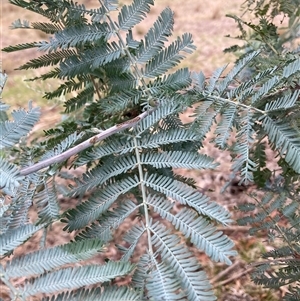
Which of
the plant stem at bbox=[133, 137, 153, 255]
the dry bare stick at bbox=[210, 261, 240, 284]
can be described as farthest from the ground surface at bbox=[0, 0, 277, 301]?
A: the plant stem at bbox=[133, 137, 153, 255]

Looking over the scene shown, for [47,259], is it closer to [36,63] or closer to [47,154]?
[47,154]

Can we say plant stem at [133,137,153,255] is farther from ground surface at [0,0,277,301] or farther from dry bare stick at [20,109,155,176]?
ground surface at [0,0,277,301]

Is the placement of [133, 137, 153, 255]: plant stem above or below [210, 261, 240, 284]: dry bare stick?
above

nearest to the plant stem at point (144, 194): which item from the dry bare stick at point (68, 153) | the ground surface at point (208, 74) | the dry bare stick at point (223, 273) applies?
the dry bare stick at point (68, 153)

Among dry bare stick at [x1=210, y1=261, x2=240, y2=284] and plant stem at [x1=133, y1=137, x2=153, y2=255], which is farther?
dry bare stick at [x1=210, y1=261, x2=240, y2=284]

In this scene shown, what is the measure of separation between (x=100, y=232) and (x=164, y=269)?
9 cm

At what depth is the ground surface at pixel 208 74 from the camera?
1.10 metres

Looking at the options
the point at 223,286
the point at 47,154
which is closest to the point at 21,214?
the point at 47,154

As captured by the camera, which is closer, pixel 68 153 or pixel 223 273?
pixel 68 153

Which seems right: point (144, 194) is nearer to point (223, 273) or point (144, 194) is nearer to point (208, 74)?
point (223, 273)

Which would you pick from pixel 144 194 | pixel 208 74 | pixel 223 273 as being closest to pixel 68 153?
pixel 144 194

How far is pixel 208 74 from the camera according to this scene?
2254 millimetres

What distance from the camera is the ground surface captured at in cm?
110

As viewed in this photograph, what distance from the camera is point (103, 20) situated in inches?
22.7
